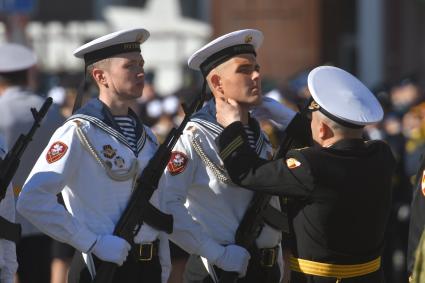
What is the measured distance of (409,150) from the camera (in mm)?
12398

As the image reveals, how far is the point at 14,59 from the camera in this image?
871 cm

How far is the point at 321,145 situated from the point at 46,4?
2350 cm

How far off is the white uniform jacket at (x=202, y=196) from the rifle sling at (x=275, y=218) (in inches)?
1.9

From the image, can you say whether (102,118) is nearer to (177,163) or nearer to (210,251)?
(177,163)

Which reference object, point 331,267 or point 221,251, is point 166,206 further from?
point 331,267

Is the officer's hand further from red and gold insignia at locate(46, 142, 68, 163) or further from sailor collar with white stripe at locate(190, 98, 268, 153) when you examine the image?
red and gold insignia at locate(46, 142, 68, 163)

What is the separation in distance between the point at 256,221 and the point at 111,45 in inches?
44.8

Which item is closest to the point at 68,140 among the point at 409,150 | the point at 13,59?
the point at 13,59

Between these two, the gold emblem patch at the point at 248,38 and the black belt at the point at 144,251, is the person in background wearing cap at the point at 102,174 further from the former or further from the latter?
the gold emblem patch at the point at 248,38

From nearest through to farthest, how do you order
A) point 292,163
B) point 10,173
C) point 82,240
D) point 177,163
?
1. point 82,240
2. point 10,173
3. point 292,163
4. point 177,163

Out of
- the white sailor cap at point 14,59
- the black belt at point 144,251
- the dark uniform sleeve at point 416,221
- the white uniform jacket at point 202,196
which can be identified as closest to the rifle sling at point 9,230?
the black belt at point 144,251

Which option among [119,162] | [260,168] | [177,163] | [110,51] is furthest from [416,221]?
[110,51]

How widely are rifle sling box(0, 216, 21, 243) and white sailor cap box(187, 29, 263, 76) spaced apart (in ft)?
4.23

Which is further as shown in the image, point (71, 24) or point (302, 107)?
point (71, 24)
